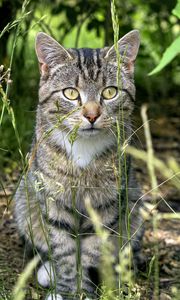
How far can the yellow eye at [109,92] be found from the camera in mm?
3371

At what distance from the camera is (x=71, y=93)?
3389 millimetres

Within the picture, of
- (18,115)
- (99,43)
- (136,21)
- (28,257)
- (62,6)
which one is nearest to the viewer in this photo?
(28,257)

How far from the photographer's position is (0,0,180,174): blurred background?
16.5 feet

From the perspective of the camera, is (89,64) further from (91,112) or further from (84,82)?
(91,112)

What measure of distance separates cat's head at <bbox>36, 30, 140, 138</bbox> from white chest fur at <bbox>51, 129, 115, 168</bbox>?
0.07 meters

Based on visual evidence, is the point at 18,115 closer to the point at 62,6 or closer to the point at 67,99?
the point at 62,6

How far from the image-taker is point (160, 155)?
18.8ft

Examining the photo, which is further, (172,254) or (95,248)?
(172,254)

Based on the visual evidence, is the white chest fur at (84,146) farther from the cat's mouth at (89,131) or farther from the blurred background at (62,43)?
the blurred background at (62,43)

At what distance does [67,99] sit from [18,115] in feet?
5.87

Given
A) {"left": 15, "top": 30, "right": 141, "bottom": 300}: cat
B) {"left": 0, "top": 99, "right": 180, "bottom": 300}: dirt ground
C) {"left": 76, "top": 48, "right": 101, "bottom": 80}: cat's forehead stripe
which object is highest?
{"left": 76, "top": 48, "right": 101, "bottom": 80}: cat's forehead stripe

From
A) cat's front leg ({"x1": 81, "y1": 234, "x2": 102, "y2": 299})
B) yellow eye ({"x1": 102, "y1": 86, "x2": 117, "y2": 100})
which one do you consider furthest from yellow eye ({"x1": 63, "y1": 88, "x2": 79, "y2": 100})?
cat's front leg ({"x1": 81, "y1": 234, "x2": 102, "y2": 299})

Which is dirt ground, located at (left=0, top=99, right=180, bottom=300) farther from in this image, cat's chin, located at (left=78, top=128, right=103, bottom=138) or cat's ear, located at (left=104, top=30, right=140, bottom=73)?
cat's ear, located at (left=104, top=30, right=140, bottom=73)

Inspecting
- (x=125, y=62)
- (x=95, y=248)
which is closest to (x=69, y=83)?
(x=125, y=62)
